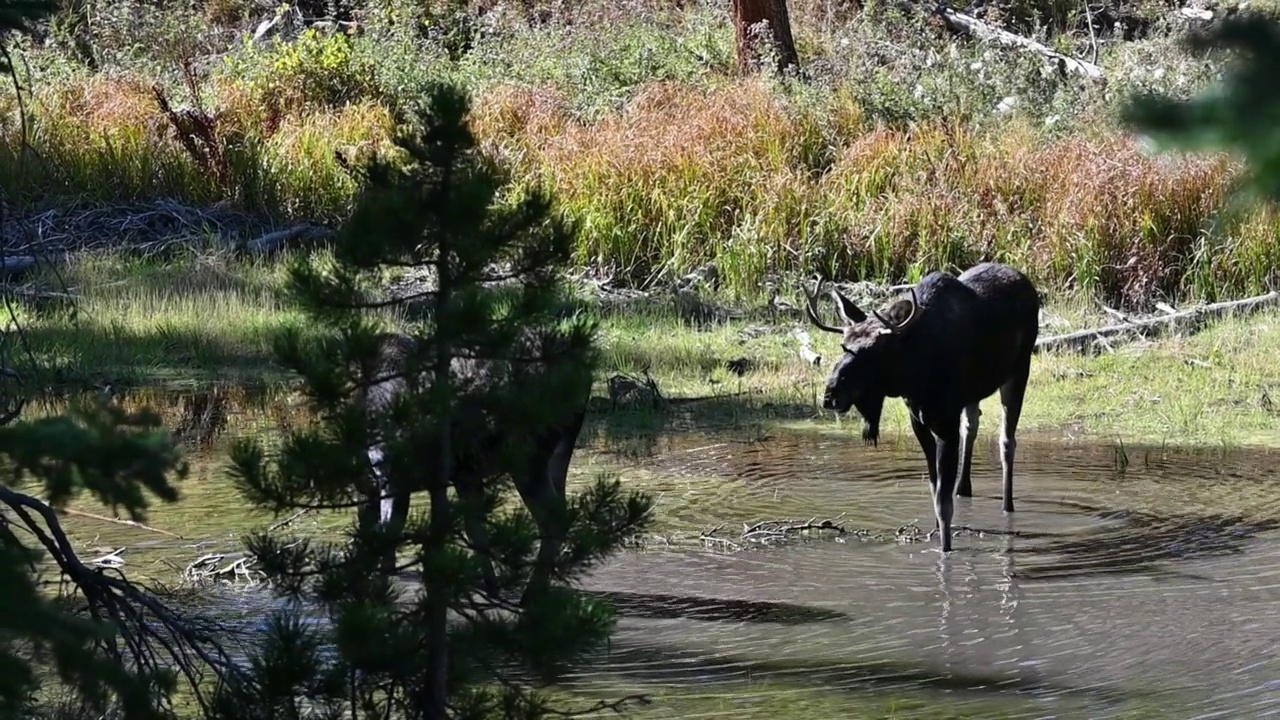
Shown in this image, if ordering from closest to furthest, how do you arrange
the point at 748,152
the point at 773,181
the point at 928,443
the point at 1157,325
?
the point at 928,443 → the point at 1157,325 → the point at 773,181 → the point at 748,152

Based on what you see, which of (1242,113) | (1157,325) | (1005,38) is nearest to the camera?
(1242,113)

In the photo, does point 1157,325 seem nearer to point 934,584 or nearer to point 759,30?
point 934,584

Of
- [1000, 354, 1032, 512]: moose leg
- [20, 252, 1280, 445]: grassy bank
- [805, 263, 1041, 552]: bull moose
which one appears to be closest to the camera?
[805, 263, 1041, 552]: bull moose

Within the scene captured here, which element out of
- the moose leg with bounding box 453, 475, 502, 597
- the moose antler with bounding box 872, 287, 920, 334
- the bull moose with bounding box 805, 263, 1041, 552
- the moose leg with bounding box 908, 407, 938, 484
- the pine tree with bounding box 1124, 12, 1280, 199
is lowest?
the moose leg with bounding box 908, 407, 938, 484

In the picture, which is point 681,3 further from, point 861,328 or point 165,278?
point 861,328

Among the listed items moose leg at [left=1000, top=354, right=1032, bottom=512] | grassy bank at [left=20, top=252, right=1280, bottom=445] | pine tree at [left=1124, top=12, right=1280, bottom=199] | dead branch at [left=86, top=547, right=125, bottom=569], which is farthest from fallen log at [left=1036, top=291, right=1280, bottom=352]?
pine tree at [left=1124, top=12, right=1280, bottom=199]

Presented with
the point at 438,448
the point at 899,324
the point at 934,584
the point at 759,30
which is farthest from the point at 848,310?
the point at 759,30

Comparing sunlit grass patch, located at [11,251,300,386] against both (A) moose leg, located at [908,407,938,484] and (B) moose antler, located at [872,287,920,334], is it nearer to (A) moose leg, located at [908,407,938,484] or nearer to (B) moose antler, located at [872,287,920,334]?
(A) moose leg, located at [908,407,938,484]

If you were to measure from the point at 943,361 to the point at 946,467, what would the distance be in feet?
2.07

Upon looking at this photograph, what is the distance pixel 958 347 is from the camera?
395 inches

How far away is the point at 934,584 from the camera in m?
9.10

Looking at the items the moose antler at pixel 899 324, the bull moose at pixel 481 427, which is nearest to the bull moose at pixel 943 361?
the moose antler at pixel 899 324

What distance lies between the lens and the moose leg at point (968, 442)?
10852mm

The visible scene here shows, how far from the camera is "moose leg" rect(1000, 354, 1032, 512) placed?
10570 mm
